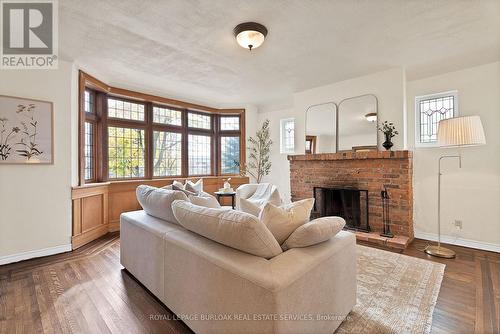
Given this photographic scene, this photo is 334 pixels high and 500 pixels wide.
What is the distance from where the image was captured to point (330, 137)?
4434 millimetres

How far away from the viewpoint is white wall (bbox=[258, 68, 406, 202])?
12.1ft

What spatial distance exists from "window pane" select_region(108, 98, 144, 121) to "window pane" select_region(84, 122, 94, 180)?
467 mm

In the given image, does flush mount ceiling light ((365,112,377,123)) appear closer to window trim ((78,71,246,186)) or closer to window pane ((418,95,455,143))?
window pane ((418,95,455,143))

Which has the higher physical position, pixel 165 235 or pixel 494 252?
pixel 165 235

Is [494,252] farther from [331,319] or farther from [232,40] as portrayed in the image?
[232,40]

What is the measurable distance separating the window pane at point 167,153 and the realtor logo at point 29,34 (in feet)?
7.32

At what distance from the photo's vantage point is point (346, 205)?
4.12 m

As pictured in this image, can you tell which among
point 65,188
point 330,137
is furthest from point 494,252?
point 65,188

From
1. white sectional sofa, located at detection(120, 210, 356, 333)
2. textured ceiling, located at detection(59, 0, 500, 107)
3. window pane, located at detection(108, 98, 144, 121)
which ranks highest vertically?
textured ceiling, located at detection(59, 0, 500, 107)

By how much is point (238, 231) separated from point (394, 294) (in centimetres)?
178

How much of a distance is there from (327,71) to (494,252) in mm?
3483

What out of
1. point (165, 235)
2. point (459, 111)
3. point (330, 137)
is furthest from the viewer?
point (330, 137)

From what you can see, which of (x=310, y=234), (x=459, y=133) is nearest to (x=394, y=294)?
(x=310, y=234)

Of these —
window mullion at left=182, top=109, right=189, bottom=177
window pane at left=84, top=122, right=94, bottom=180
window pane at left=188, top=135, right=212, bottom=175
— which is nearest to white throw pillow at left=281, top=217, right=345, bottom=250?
window pane at left=84, top=122, right=94, bottom=180
